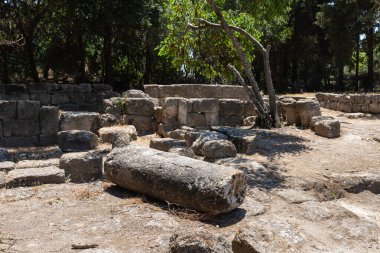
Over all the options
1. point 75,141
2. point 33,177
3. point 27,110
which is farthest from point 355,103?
point 33,177

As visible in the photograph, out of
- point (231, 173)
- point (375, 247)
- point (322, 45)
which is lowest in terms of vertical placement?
point (375, 247)

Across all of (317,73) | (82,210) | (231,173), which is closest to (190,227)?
(231,173)

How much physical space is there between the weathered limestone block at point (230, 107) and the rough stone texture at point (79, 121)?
4.06 meters

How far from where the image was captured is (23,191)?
6.22 metres

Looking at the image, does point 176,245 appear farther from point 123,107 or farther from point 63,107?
point 63,107

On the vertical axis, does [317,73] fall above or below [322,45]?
below

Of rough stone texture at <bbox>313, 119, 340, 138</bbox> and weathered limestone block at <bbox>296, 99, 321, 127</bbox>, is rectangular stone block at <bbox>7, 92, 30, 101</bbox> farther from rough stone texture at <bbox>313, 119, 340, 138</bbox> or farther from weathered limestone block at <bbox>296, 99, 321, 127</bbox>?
rough stone texture at <bbox>313, 119, 340, 138</bbox>

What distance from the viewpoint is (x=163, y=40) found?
1998cm

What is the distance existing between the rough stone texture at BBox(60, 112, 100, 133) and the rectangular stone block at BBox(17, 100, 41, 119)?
715 millimetres

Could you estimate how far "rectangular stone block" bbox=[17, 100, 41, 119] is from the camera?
999cm

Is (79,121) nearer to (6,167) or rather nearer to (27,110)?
(27,110)

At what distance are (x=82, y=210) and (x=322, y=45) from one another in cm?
2692

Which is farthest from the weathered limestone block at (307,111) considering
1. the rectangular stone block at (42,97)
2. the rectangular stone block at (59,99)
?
the rectangular stone block at (42,97)

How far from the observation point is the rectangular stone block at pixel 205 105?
1266 centimetres
